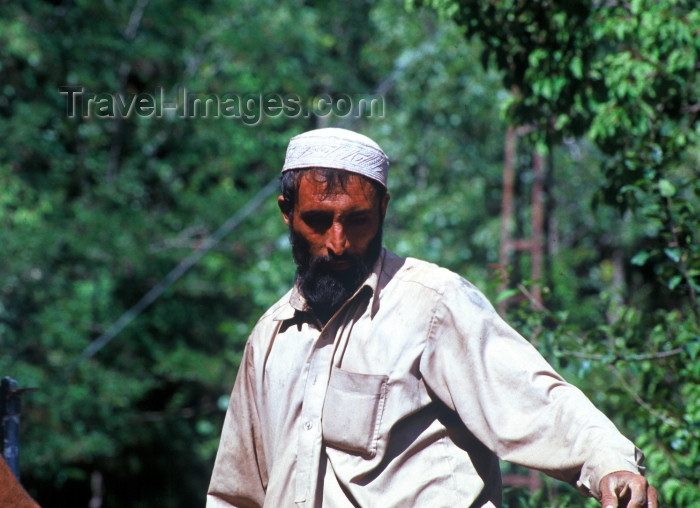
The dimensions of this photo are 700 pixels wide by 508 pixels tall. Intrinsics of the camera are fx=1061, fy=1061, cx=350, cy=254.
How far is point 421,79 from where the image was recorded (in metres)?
14.9

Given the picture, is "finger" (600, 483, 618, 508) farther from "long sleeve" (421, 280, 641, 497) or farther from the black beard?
the black beard

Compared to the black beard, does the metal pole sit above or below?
below

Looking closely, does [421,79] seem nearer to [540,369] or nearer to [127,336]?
[127,336]

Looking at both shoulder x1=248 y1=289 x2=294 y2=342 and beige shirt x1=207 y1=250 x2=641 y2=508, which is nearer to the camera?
beige shirt x1=207 y1=250 x2=641 y2=508

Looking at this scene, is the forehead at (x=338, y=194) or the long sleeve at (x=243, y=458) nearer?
the forehead at (x=338, y=194)

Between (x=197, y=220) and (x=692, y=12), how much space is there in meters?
11.7

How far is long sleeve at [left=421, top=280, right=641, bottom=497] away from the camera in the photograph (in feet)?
7.54

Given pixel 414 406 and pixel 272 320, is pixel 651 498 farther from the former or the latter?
pixel 272 320

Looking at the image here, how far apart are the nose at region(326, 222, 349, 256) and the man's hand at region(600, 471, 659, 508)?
87 cm

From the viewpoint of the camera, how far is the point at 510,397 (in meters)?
2.45

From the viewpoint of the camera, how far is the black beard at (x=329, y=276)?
8.82 feet

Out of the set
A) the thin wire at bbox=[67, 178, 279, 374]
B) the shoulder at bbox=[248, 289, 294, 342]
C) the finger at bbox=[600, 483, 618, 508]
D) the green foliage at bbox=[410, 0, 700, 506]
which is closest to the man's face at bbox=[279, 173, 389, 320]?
the shoulder at bbox=[248, 289, 294, 342]

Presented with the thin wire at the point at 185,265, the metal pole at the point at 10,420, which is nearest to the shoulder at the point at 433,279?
the metal pole at the point at 10,420

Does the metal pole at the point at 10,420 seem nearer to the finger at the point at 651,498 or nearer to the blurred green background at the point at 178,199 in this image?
the finger at the point at 651,498
